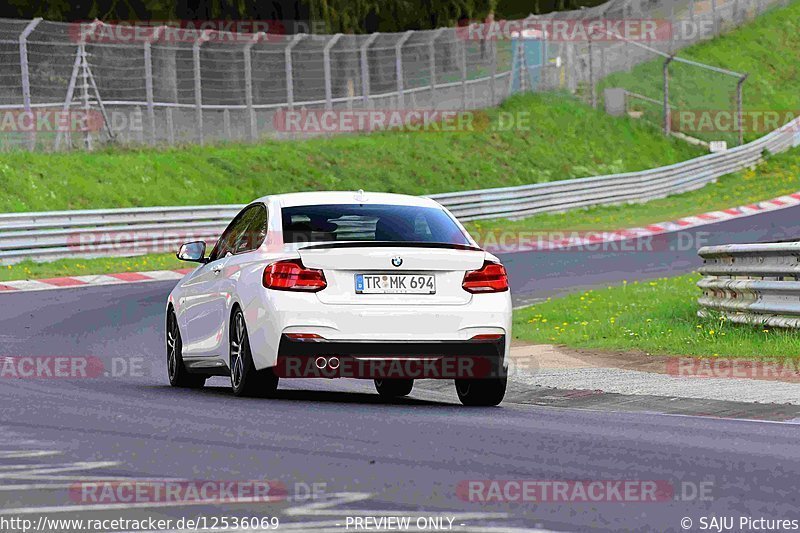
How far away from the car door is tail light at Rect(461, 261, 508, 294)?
1.86 meters

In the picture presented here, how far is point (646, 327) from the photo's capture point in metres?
17.5

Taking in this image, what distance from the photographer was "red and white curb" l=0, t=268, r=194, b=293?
85.6 feet

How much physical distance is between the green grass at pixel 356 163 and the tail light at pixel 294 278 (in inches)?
870

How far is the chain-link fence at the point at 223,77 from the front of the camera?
Answer: 3478 cm

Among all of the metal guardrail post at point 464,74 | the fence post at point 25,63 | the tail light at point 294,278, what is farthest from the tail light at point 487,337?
the metal guardrail post at point 464,74

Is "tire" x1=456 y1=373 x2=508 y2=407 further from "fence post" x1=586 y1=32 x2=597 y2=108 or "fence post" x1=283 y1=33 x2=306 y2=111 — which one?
"fence post" x1=586 y1=32 x2=597 y2=108

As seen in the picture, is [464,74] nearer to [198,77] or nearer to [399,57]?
[399,57]

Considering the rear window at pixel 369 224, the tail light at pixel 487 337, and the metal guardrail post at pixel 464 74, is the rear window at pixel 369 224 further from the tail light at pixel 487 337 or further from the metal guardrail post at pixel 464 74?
the metal guardrail post at pixel 464 74

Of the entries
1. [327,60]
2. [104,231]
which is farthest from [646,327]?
[327,60]

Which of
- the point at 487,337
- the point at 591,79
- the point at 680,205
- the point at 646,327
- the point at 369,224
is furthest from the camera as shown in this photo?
the point at 591,79

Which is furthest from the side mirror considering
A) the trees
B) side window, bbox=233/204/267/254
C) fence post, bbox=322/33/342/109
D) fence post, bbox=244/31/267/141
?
the trees

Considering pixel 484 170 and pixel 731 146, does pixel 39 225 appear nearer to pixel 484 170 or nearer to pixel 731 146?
pixel 484 170

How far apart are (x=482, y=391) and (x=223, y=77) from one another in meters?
27.6

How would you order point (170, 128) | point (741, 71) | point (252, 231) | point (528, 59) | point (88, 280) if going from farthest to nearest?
point (741, 71)
point (528, 59)
point (170, 128)
point (88, 280)
point (252, 231)
